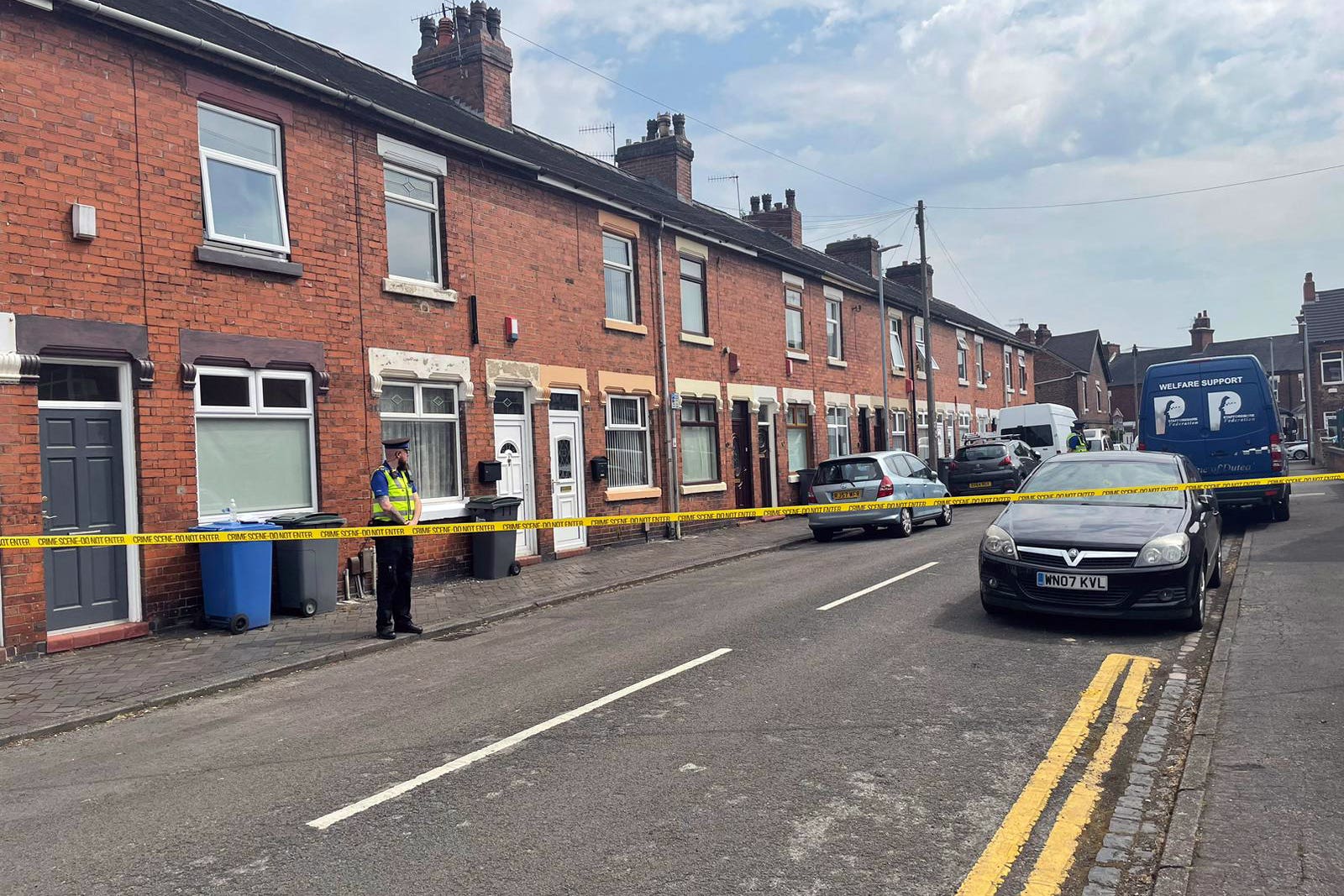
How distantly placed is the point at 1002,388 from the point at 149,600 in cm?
3950

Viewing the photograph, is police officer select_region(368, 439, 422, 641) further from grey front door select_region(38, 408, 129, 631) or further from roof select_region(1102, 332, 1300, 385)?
roof select_region(1102, 332, 1300, 385)

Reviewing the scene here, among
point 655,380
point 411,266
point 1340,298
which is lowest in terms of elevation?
point 655,380

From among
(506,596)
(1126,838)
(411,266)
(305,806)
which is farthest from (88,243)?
(1126,838)

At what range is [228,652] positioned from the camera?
8.86 meters

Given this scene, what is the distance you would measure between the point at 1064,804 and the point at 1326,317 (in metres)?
62.4

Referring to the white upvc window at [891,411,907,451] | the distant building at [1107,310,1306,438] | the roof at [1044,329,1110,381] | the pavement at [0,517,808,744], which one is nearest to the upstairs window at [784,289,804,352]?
the white upvc window at [891,411,907,451]

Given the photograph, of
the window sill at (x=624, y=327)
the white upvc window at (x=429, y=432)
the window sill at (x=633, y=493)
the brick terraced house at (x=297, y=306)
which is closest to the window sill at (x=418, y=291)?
the brick terraced house at (x=297, y=306)

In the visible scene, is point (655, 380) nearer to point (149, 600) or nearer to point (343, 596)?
point (343, 596)

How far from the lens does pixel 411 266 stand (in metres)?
13.6

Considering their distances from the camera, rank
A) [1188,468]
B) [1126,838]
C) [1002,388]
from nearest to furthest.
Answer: [1126,838]
[1188,468]
[1002,388]

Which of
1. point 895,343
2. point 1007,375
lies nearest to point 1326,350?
point 1007,375

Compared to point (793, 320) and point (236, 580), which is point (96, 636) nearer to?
point (236, 580)

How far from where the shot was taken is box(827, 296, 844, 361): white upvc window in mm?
26891

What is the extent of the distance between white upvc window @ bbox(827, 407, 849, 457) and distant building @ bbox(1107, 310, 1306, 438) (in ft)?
173
